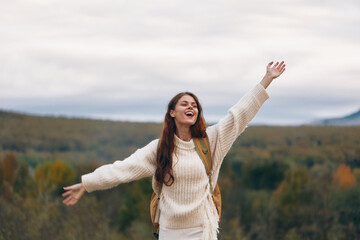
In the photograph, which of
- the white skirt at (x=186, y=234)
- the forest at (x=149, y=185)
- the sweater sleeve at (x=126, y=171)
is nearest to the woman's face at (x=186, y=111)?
the sweater sleeve at (x=126, y=171)

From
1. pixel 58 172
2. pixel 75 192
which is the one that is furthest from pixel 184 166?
pixel 58 172

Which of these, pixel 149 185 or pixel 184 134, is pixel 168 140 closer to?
pixel 184 134

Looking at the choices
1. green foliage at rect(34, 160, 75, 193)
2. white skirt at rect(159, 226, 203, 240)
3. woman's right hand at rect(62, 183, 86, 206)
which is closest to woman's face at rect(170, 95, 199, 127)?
white skirt at rect(159, 226, 203, 240)

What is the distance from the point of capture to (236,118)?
566 cm

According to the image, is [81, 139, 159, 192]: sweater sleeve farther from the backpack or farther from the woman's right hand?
the backpack

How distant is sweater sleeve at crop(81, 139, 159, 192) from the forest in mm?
6481

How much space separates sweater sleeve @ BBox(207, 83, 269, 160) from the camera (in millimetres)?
5672

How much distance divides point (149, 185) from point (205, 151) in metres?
46.2

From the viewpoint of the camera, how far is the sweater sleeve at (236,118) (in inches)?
223

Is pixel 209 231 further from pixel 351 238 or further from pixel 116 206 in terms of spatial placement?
pixel 116 206

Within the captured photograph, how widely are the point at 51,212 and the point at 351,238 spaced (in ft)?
67.5

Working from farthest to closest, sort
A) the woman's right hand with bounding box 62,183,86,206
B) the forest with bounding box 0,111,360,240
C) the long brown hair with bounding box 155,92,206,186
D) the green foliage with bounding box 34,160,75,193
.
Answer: the green foliage with bounding box 34,160,75,193, the forest with bounding box 0,111,360,240, the woman's right hand with bounding box 62,183,86,206, the long brown hair with bounding box 155,92,206,186

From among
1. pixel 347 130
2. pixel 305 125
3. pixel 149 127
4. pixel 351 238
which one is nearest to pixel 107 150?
pixel 149 127

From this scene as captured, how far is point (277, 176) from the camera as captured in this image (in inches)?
2729
